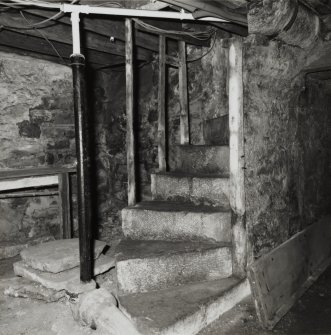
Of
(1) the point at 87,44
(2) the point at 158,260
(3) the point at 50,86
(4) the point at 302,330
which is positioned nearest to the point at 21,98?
(3) the point at 50,86

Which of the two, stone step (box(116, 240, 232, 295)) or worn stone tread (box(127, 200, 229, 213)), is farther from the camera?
worn stone tread (box(127, 200, 229, 213))

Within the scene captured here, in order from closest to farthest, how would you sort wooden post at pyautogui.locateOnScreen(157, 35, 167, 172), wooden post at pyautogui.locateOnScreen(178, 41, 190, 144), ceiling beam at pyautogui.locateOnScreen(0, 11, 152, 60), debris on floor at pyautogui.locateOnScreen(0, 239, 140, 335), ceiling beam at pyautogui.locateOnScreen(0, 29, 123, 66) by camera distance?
debris on floor at pyautogui.locateOnScreen(0, 239, 140, 335), ceiling beam at pyautogui.locateOnScreen(0, 11, 152, 60), wooden post at pyautogui.locateOnScreen(157, 35, 167, 172), ceiling beam at pyautogui.locateOnScreen(0, 29, 123, 66), wooden post at pyautogui.locateOnScreen(178, 41, 190, 144)

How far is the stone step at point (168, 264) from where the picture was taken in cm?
259

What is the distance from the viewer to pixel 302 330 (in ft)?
8.39

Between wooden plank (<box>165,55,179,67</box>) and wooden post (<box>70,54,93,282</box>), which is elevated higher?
wooden plank (<box>165,55,179,67</box>)

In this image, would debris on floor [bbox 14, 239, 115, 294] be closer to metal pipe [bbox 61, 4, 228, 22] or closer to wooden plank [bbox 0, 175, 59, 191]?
wooden plank [bbox 0, 175, 59, 191]

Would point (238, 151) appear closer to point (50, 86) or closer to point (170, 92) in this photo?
point (170, 92)

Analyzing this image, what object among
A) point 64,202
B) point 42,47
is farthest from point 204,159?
point 42,47

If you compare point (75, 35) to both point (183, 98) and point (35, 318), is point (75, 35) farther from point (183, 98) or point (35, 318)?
point (35, 318)

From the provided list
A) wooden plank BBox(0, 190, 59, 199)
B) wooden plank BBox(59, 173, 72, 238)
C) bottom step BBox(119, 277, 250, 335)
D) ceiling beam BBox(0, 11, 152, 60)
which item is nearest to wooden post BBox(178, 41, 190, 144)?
ceiling beam BBox(0, 11, 152, 60)

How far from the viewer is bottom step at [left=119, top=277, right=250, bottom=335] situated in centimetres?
219

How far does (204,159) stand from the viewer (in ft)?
11.5

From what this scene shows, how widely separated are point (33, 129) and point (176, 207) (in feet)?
9.25

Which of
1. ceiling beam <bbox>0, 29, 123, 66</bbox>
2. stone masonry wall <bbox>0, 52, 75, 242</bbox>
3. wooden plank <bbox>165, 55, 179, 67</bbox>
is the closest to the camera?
ceiling beam <bbox>0, 29, 123, 66</bbox>
